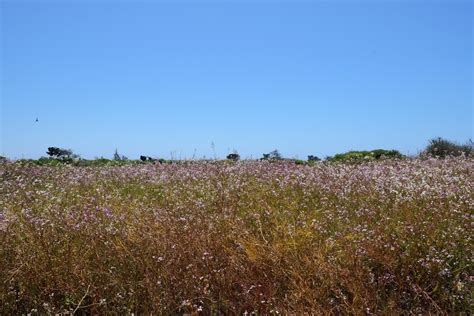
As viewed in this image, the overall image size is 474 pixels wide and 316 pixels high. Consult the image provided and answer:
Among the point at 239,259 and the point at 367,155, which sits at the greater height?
the point at 367,155

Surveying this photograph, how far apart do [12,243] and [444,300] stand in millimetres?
4746

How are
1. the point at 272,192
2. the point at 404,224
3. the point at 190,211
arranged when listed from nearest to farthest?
the point at 404,224 → the point at 190,211 → the point at 272,192

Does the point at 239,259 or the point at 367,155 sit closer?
the point at 239,259

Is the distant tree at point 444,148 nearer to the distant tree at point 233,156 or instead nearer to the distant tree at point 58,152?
the distant tree at point 233,156

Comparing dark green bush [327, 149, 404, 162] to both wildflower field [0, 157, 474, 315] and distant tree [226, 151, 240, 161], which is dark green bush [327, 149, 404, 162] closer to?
distant tree [226, 151, 240, 161]

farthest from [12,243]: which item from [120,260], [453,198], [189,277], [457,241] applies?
[453,198]

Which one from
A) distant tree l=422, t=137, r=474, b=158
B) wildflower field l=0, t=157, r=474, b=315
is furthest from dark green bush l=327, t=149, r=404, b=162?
wildflower field l=0, t=157, r=474, b=315

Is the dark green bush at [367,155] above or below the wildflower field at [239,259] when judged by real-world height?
above

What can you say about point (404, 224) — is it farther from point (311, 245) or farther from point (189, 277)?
point (189, 277)

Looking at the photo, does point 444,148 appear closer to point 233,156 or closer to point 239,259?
point 233,156

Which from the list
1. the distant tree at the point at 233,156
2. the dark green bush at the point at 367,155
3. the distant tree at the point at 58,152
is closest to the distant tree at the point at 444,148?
the dark green bush at the point at 367,155

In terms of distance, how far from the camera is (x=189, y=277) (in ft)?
17.6

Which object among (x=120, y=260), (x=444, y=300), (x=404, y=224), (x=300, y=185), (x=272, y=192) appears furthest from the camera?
(x=300, y=185)

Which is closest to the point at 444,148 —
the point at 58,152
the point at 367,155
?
the point at 367,155
